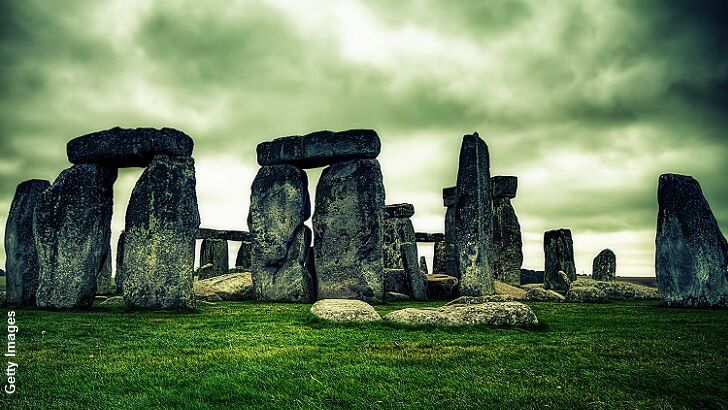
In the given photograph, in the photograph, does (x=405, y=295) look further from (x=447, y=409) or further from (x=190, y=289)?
(x=447, y=409)

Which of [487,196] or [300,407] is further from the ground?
[487,196]

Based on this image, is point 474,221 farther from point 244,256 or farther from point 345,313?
point 244,256

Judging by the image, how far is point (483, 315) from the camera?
6730 mm

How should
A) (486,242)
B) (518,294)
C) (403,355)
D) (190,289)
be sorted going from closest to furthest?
1. (403,355)
2. (190,289)
3. (486,242)
4. (518,294)

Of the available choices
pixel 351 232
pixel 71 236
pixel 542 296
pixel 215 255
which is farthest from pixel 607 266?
pixel 71 236

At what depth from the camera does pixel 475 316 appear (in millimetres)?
6727

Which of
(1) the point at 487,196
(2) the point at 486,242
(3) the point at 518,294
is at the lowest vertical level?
(3) the point at 518,294

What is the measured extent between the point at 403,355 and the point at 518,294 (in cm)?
1110

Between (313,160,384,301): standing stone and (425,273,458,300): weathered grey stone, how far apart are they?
9.81ft

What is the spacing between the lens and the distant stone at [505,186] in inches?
811

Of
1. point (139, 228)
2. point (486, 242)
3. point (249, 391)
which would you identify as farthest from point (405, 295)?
point (249, 391)

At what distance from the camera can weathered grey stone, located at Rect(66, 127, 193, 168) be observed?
10117mm

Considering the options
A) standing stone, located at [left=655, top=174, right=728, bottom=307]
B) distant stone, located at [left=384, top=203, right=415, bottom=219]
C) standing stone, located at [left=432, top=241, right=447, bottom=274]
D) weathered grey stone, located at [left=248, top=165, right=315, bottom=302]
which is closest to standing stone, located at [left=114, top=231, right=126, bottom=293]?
weathered grey stone, located at [left=248, top=165, right=315, bottom=302]

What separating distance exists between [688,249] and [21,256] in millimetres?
14040
